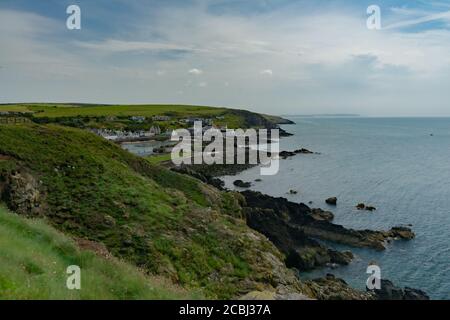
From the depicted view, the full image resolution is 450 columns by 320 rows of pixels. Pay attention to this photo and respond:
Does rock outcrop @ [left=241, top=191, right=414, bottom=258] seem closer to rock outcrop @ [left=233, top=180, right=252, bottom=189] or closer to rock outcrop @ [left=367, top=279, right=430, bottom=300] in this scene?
rock outcrop @ [left=367, top=279, right=430, bottom=300]

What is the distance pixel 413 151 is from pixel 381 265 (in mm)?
119073

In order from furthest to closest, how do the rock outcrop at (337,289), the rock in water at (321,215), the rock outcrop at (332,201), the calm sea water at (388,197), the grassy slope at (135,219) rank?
1. the rock outcrop at (332,201)
2. the rock in water at (321,215)
3. the calm sea water at (388,197)
4. the rock outcrop at (337,289)
5. the grassy slope at (135,219)

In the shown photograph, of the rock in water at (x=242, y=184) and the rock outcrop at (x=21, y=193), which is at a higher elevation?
the rock outcrop at (x=21, y=193)

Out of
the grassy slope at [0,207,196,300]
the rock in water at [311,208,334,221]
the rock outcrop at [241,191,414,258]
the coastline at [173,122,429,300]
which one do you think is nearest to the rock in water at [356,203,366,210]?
the rock in water at [311,208,334,221]

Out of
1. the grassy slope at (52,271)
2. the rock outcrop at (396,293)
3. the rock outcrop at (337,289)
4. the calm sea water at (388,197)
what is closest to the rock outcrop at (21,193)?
the grassy slope at (52,271)

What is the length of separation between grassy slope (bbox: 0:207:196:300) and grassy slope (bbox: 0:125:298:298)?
430cm

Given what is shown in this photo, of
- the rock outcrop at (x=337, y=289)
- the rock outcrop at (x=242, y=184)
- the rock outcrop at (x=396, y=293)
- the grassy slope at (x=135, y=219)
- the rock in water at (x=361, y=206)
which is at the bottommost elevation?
the rock outcrop at (x=396, y=293)

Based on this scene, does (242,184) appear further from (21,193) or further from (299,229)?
(21,193)

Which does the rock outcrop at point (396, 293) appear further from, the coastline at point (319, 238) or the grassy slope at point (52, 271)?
the grassy slope at point (52, 271)

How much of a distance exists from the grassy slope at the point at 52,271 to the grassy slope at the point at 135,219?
4296 millimetres

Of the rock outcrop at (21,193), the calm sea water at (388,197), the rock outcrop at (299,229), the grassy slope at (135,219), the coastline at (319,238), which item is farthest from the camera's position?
the rock outcrop at (299,229)

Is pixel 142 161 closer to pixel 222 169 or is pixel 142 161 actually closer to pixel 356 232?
pixel 356 232

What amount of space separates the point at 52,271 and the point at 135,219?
435 inches

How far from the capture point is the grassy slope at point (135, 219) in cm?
2073
